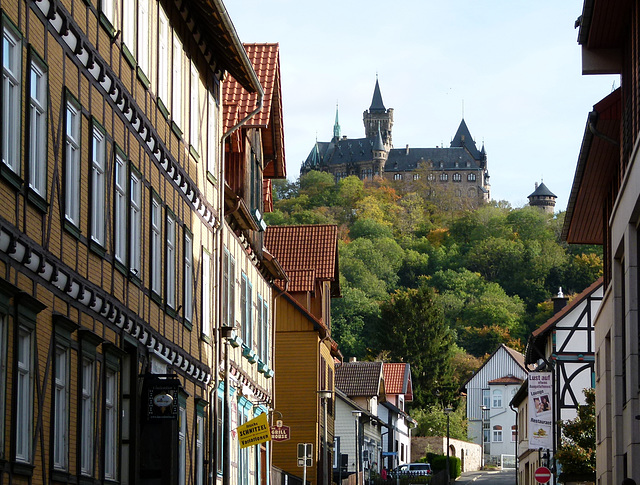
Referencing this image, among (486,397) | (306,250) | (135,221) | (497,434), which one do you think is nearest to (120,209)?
(135,221)

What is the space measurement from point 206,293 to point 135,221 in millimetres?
5795

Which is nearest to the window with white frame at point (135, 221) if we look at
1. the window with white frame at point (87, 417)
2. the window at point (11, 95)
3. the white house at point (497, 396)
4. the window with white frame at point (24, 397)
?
the window with white frame at point (87, 417)

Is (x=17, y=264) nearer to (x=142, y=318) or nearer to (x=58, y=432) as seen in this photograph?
(x=58, y=432)

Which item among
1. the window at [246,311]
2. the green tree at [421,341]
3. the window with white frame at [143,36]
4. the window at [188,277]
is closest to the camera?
the window with white frame at [143,36]

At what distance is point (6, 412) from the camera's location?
11797mm

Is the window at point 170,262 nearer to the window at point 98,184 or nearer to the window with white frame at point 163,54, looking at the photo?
→ the window with white frame at point 163,54

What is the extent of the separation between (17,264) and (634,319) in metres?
7.97

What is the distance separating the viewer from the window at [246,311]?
27.6m

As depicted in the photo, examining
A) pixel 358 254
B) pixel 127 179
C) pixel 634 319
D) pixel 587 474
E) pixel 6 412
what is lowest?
pixel 587 474

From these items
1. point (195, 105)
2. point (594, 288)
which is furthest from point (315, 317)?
point (195, 105)

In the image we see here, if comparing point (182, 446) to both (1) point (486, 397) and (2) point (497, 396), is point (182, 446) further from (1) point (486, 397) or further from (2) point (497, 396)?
(1) point (486, 397)

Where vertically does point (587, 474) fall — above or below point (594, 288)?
below

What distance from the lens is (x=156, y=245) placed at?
62.4 feet

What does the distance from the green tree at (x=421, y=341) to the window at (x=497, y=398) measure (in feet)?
11.8
